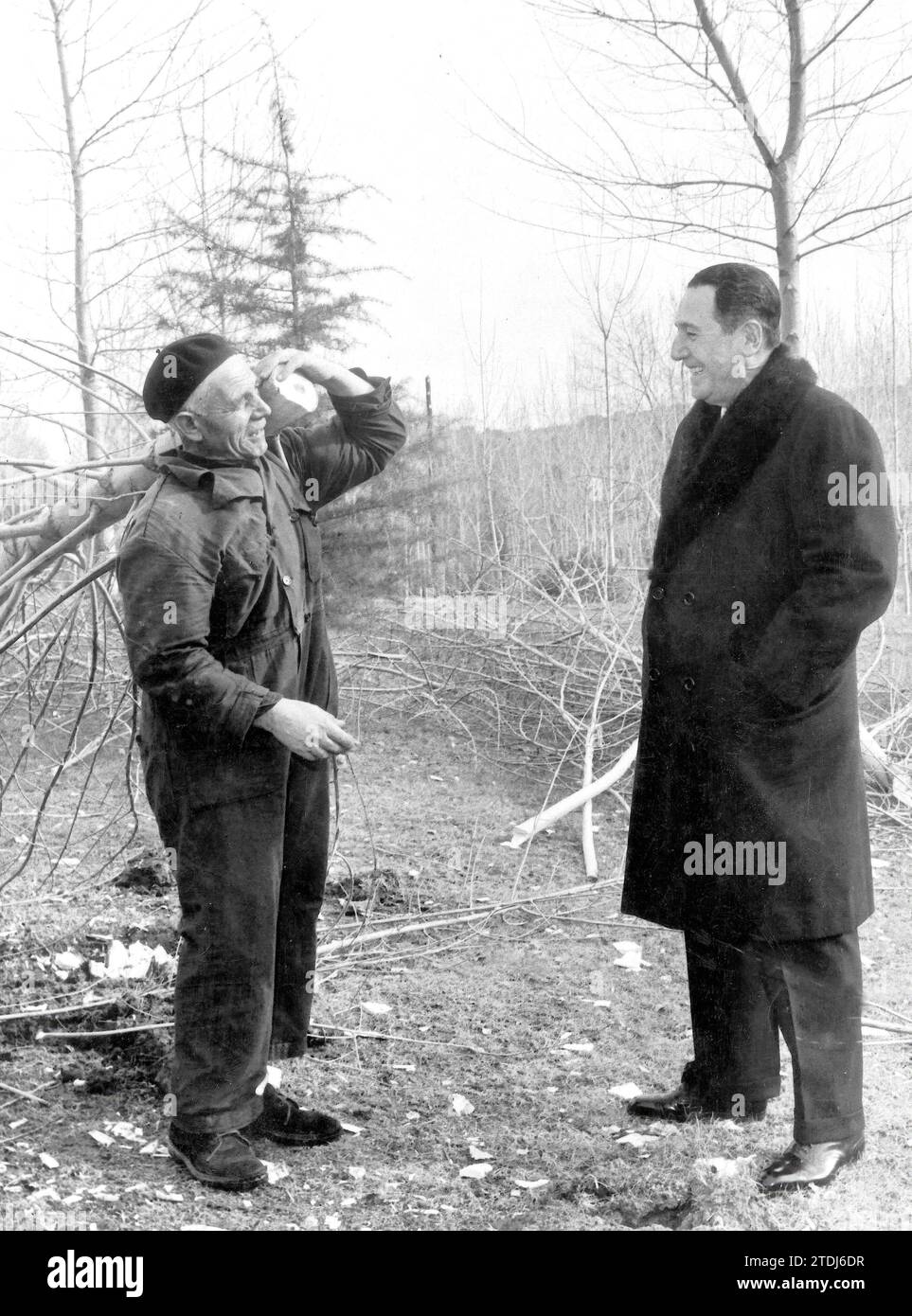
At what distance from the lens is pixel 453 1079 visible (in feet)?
11.8

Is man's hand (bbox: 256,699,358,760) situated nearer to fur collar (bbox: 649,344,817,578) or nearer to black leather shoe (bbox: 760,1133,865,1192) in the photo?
fur collar (bbox: 649,344,817,578)

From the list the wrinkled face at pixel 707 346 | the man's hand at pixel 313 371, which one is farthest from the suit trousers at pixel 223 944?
the wrinkled face at pixel 707 346

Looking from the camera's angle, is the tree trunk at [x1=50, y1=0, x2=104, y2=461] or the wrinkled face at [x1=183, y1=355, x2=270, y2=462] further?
the tree trunk at [x1=50, y1=0, x2=104, y2=461]

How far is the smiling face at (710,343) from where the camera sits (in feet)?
9.25

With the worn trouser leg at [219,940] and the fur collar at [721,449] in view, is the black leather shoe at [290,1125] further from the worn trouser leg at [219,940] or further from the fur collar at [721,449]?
the fur collar at [721,449]

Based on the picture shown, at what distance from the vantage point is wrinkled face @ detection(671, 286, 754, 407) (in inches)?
111

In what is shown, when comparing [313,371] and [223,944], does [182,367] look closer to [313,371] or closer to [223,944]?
[313,371]

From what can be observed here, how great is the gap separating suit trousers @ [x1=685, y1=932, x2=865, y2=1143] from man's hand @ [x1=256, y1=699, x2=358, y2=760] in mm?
1000

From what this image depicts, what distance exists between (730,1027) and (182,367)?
1955mm

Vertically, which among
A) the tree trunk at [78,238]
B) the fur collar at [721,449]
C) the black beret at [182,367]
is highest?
the tree trunk at [78,238]

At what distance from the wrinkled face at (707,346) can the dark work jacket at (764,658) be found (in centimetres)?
6

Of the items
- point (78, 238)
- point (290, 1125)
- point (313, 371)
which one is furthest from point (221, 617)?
point (78, 238)

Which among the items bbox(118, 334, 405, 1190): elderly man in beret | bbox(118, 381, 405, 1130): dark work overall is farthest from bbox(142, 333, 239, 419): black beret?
bbox(118, 381, 405, 1130): dark work overall
